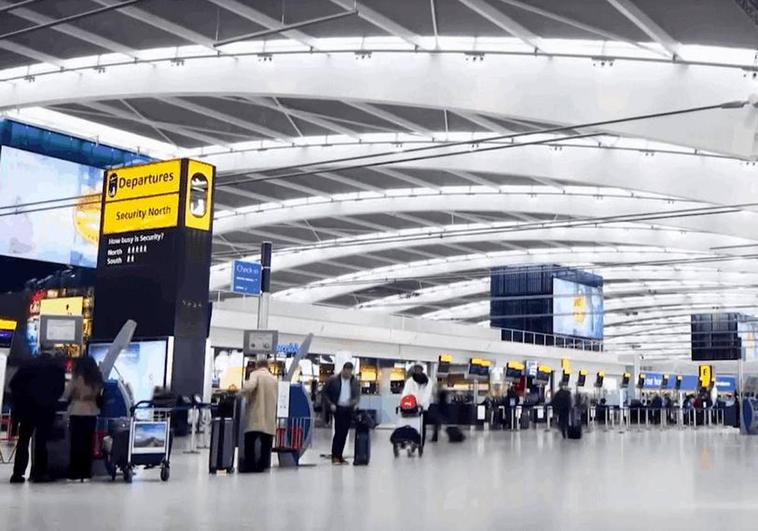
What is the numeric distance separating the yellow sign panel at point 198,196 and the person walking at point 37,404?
4.61 meters

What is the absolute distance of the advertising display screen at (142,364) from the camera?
14.3 meters

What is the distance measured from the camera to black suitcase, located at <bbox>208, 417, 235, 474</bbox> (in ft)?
40.3

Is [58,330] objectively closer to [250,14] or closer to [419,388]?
[419,388]

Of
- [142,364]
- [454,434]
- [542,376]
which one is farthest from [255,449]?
[542,376]

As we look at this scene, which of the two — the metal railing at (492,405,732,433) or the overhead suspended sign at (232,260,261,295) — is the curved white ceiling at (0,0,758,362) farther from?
the metal railing at (492,405,732,433)

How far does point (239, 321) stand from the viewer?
105 ft

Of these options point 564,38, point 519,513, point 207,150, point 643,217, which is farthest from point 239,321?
point 519,513

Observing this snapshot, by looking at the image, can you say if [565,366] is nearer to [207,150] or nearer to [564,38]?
[207,150]

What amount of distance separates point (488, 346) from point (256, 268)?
21991 millimetres

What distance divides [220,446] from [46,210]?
674 inches

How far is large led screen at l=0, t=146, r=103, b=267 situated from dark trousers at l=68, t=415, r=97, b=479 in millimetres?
16741

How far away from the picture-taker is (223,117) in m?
25.6

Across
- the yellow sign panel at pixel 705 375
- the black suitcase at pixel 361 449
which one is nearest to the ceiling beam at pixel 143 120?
the black suitcase at pixel 361 449

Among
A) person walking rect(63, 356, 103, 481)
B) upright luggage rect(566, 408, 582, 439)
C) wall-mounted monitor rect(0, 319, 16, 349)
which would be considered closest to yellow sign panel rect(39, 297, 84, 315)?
wall-mounted monitor rect(0, 319, 16, 349)
